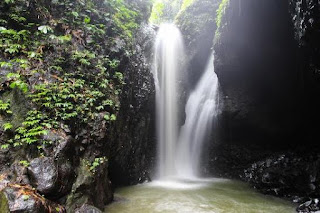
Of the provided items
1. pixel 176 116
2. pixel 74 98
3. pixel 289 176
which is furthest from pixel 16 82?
pixel 289 176

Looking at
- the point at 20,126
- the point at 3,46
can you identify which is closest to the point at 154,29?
the point at 3,46

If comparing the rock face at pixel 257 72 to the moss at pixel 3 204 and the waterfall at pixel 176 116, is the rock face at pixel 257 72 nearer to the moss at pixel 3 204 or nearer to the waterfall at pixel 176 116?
the waterfall at pixel 176 116

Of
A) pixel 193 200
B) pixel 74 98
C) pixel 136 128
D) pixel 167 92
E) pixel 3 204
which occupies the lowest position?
pixel 193 200

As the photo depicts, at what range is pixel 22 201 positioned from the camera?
4129mm

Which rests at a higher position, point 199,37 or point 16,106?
point 199,37

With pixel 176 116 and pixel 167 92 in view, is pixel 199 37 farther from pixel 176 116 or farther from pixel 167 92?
pixel 176 116

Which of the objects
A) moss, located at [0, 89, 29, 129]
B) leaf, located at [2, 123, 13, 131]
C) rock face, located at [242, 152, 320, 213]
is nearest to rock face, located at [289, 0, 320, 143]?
rock face, located at [242, 152, 320, 213]

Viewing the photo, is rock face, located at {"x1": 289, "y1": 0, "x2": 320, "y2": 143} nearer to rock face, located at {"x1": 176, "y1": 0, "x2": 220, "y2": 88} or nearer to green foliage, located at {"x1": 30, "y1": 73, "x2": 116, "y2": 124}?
green foliage, located at {"x1": 30, "y1": 73, "x2": 116, "y2": 124}

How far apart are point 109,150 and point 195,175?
5.50 metres

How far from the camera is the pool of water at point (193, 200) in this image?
6.18m

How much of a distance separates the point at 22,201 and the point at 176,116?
8.55 meters

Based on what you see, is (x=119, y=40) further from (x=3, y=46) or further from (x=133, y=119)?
(x=3, y=46)

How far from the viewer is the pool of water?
20.3 ft

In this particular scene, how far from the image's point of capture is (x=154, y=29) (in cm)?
1373
